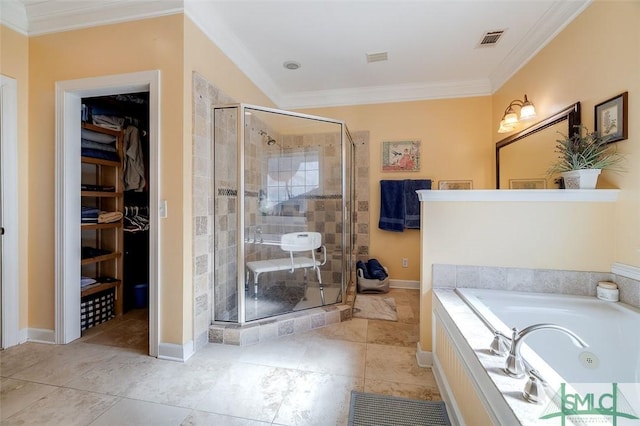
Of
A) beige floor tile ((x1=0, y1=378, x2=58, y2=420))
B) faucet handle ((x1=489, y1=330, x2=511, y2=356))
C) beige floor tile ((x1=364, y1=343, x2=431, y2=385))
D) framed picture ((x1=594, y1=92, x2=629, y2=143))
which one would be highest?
framed picture ((x1=594, y1=92, x2=629, y2=143))

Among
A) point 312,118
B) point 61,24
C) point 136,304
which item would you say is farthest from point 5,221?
point 312,118

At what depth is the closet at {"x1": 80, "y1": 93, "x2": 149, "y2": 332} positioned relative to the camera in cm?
234

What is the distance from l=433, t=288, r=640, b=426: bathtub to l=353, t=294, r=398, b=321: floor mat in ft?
2.89

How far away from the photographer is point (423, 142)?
3.43 meters

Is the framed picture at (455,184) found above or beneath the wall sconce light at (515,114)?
beneath

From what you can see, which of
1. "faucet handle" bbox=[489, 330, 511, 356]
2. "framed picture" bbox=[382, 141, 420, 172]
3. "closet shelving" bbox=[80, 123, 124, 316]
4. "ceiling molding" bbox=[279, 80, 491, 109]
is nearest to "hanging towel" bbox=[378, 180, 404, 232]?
"framed picture" bbox=[382, 141, 420, 172]

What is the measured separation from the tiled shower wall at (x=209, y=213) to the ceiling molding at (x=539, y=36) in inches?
105

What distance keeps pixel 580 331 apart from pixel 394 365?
1.07 m

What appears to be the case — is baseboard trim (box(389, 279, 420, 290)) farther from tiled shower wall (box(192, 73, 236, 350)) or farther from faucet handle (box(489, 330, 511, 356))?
faucet handle (box(489, 330, 511, 356))

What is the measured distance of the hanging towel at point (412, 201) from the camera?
133 inches

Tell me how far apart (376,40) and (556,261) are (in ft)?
7.51

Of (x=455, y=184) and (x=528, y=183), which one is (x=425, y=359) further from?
→ (x=455, y=184)

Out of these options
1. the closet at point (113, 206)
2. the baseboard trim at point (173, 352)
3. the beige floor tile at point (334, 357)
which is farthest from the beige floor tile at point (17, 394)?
the beige floor tile at point (334, 357)

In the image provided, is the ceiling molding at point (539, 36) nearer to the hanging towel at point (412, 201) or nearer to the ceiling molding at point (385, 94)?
the ceiling molding at point (385, 94)
